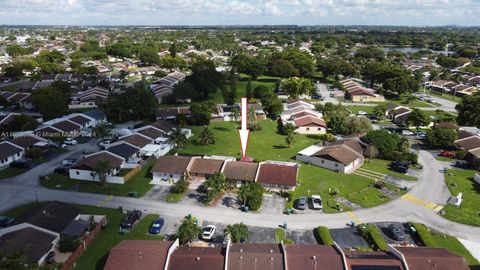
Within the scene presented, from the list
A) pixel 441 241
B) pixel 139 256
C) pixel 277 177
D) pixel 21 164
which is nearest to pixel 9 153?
pixel 21 164

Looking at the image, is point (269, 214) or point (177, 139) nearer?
point (269, 214)

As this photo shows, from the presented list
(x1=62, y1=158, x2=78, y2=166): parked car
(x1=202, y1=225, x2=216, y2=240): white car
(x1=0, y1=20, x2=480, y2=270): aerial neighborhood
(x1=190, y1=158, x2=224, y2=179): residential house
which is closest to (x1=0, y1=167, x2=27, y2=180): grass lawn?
(x1=0, y1=20, x2=480, y2=270): aerial neighborhood

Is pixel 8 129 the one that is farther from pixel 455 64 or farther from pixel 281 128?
pixel 455 64

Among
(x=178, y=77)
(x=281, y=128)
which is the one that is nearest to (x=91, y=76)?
(x=178, y=77)

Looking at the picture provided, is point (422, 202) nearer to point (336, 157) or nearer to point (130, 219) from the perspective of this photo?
point (336, 157)

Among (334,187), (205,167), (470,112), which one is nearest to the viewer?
(334,187)

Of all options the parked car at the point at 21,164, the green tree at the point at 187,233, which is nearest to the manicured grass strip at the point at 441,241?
the green tree at the point at 187,233
